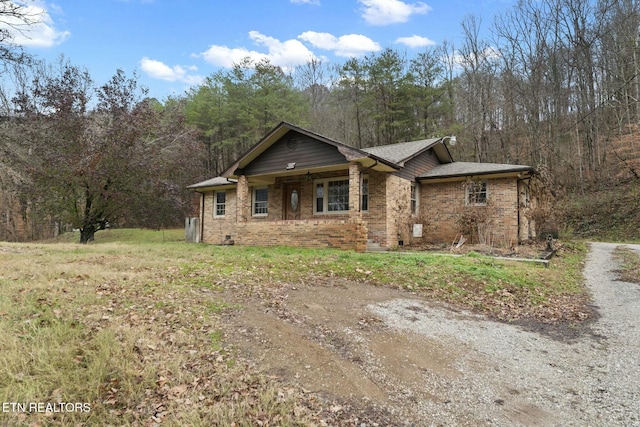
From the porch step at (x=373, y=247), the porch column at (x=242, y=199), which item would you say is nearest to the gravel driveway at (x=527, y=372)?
the porch step at (x=373, y=247)

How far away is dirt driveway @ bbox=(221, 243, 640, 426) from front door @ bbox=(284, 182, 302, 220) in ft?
30.1

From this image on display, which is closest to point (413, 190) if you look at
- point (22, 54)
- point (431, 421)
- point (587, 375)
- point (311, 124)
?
point (587, 375)

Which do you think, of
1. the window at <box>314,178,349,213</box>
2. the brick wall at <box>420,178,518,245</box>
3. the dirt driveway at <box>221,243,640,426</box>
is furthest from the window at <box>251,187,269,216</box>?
the dirt driveway at <box>221,243,640,426</box>

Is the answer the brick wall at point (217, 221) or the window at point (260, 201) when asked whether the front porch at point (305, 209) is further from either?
the brick wall at point (217, 221)

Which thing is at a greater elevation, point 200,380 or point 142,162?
point 142,162

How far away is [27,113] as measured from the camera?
621 inches

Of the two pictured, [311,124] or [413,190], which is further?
[311,124]

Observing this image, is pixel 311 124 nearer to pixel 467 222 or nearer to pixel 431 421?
pixel 467 222

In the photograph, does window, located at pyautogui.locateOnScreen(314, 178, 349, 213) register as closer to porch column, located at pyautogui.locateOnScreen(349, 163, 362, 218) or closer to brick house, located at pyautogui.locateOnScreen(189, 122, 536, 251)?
brick house, located at pyautogui.locateOnScreen(189, 122, 536, 251)

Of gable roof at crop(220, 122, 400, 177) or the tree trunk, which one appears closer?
gable roof at crop(220, 122, 400, 177)

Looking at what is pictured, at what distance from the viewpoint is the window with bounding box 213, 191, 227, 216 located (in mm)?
16906

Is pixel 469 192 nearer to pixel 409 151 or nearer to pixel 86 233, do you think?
pixel 409 151

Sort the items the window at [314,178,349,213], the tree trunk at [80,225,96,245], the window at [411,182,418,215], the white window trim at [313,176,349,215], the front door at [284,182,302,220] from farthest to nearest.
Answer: the tree trunk at [80,225,96,245] < the front door at [284,182,302,220] < the window at [411,182,418,215] < the white window trim at [313,176,349,215] < the window at [314,178,349,213]

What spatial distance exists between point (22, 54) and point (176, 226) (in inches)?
672
